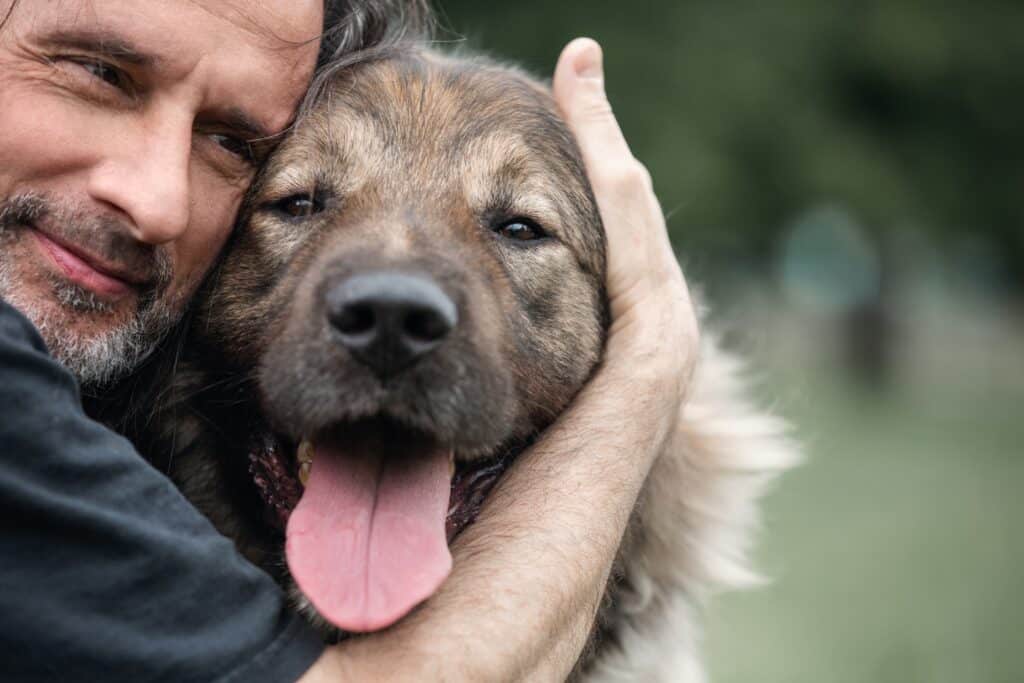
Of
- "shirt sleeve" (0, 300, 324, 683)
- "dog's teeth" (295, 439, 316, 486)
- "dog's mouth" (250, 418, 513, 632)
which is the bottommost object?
"dog's teeth" (295, 439, 316, 486)

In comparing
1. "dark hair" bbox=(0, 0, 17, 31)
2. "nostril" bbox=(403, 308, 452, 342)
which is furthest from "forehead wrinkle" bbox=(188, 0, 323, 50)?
"nostril" bbox=(403, 308, 452, 342)

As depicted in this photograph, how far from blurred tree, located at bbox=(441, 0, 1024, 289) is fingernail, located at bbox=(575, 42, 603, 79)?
1220cm

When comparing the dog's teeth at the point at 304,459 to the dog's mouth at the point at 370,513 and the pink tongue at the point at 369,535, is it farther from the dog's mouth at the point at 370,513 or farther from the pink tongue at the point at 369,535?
the pink tongue at the point at 369,535

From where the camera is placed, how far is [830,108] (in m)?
19.1

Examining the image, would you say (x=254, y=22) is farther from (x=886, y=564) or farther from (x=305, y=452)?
(x=886, y=564)

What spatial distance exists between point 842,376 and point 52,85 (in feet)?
71.6

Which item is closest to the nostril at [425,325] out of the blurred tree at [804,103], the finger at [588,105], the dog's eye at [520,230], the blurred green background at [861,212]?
the dog's eye at [520,230]

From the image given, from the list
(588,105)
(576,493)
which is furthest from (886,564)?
(576,493)

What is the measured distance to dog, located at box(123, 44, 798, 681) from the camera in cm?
294

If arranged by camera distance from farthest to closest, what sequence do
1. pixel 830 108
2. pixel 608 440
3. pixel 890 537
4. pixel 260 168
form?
1. pixel 830 108
2. pixel 890 537
3. pixel 260 168
4. pixel 608 440

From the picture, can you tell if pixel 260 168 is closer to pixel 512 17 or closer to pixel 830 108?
pixel 512 17

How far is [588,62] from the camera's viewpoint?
4059 millimetres

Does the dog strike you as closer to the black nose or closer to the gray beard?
the black nose

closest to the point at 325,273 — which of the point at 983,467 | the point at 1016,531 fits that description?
the point at 1016,531
